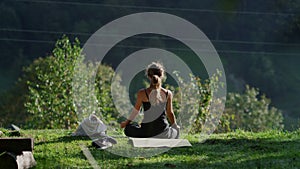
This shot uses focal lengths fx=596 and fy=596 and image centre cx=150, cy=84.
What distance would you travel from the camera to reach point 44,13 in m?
83.2

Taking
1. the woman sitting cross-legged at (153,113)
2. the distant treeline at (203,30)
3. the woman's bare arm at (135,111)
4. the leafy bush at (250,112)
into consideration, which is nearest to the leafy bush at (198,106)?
the woman sitting cross-legged at (153,113)

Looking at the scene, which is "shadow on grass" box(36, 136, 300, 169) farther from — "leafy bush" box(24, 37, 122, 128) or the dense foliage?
"leafy bush" box(24, 37, 122, 128)

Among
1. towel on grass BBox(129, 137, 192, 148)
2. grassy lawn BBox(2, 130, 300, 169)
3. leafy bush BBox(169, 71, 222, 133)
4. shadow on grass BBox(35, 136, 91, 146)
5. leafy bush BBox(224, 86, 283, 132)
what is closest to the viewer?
grassy lawn BBox(2, 130, 300, 169)

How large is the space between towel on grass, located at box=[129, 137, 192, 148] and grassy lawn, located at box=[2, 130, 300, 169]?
0.19m

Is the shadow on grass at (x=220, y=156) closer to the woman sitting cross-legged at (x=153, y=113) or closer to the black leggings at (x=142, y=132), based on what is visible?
the black leggings at (x=142, y=132)

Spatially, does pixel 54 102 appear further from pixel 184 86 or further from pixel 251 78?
pixel 251 78

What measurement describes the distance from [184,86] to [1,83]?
55.1 meters

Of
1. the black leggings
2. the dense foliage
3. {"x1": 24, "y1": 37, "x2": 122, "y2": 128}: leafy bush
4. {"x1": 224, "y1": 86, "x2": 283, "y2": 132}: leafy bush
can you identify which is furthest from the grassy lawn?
{"x1": 224, "y1": 86, "x2": 283, "y2": 132}: leafy bush

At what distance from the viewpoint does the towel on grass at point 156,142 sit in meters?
9.84

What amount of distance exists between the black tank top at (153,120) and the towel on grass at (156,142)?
372mm

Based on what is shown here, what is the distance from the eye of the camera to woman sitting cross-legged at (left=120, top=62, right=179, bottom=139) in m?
10.7

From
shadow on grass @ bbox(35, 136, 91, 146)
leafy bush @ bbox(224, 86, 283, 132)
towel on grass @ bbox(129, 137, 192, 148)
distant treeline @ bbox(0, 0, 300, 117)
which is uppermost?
distant treeline @ bbox(0, 0, 300, 117)

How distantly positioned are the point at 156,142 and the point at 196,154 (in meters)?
0.79

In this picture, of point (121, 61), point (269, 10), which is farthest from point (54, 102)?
point (269, 10)
